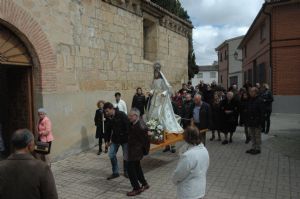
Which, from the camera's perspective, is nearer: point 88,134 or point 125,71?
point 88,134

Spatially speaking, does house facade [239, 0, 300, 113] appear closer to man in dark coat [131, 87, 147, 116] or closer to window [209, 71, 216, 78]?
man in dark coat [131, 87, 147, 116]

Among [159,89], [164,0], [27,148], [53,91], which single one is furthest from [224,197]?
[164,0]

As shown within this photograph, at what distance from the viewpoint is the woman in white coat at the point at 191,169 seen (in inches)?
166

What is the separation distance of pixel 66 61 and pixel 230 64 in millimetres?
38846

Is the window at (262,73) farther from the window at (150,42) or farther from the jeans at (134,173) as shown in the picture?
the jeans at (134,173)

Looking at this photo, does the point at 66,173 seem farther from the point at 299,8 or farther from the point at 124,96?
the point at 299,8

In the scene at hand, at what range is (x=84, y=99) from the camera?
10.5m

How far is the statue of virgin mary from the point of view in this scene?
9008 millimetres

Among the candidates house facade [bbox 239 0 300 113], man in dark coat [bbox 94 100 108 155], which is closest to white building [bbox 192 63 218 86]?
house facade [bbox 239 0 300 113]

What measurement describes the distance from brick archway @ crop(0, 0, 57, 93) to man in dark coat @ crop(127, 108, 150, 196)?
318 centimetres

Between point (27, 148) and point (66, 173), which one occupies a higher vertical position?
point (27, 148)

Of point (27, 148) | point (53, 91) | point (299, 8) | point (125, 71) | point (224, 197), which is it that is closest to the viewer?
point (27, 148)

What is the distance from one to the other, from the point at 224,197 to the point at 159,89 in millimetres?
3568

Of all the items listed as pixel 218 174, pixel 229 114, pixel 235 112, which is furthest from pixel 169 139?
pixel 235 112
